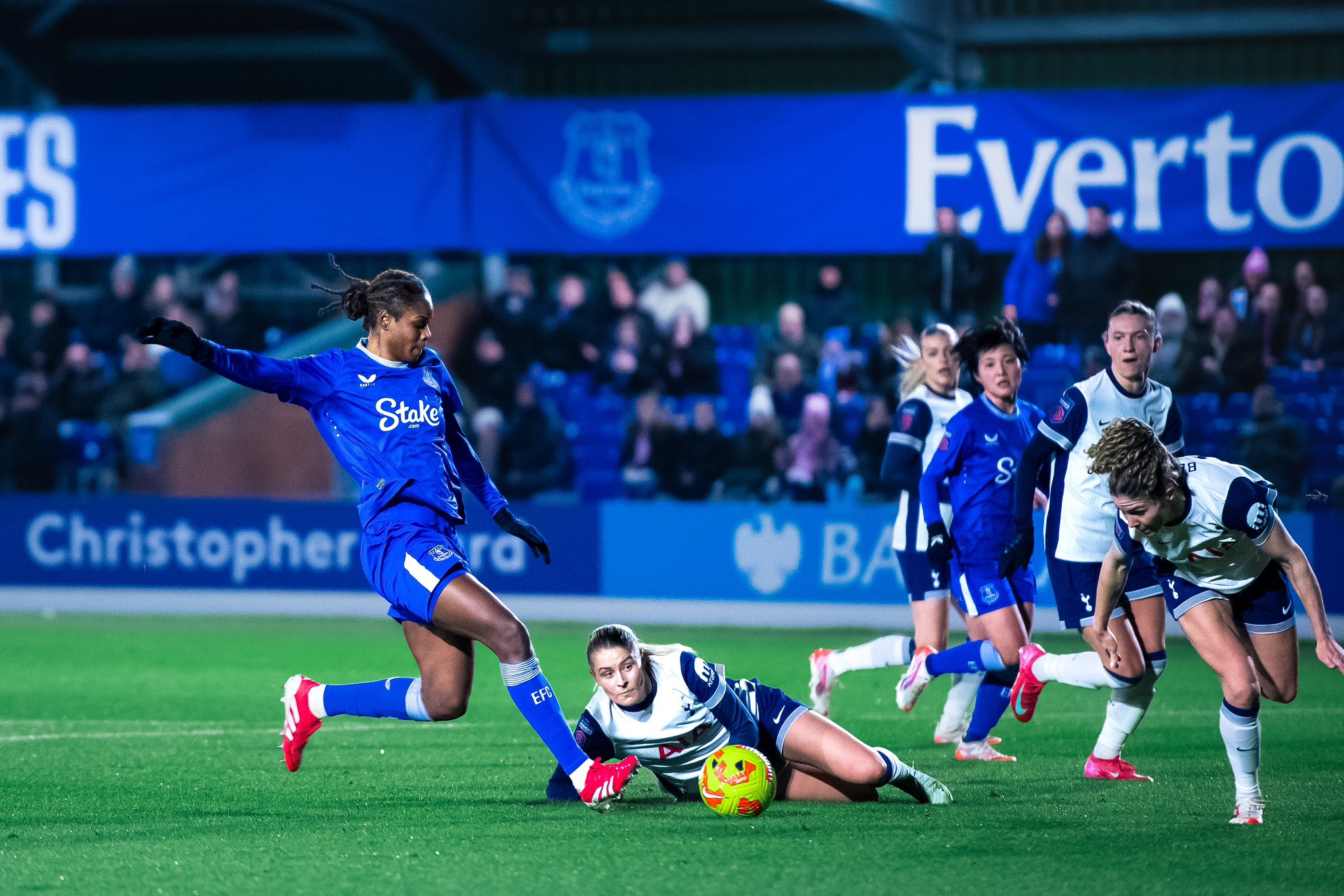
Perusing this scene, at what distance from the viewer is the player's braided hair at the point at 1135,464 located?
518 centimetres

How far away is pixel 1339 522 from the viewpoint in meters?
11.9

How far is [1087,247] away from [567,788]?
339 inches

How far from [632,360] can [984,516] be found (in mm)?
7704

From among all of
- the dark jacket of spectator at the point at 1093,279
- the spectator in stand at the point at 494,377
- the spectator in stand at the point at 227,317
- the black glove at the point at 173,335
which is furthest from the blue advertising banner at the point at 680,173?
the black glove at the point at 173,335

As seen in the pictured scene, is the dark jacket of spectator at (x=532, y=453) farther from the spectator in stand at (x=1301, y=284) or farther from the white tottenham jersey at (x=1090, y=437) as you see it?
A: the white tottenham jersey at (x=1090, y=437)

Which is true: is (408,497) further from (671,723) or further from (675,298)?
(675,298)

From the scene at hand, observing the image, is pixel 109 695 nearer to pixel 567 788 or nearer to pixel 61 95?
pixel 567 788

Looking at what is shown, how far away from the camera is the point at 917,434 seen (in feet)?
24.7

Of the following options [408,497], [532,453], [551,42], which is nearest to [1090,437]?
[408,497]

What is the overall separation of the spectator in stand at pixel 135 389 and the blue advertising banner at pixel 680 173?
1021mm

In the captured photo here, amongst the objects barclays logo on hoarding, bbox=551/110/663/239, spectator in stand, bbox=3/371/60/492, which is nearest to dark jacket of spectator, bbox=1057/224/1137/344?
barclays logo on hoarding, bbox=551/110/663/239

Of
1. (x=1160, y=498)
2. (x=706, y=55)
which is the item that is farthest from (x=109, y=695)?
(x=706, y=55)

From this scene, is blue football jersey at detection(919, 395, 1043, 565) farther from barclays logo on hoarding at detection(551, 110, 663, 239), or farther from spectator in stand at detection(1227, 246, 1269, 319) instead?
barclays logo on hoarding at detection(551, 110, 663, 239)

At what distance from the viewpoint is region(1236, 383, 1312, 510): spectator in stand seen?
41.4 feet
